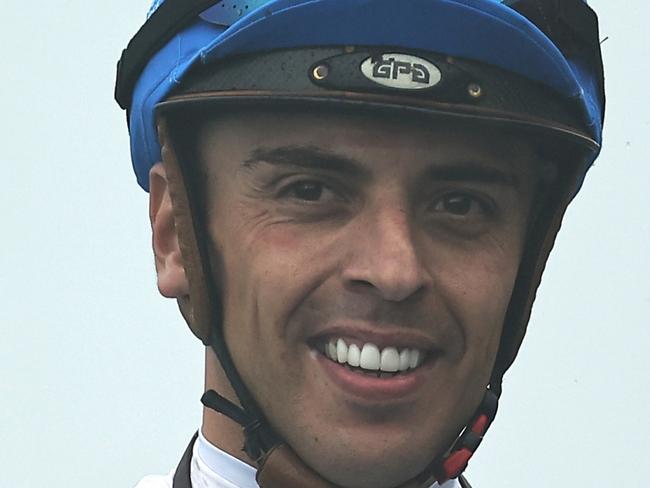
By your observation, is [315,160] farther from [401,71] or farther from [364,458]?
[364,458]

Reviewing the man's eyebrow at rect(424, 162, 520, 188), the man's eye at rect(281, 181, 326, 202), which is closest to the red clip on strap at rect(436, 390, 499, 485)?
the man's eyebrow at rect(424, 162, 520, 188)

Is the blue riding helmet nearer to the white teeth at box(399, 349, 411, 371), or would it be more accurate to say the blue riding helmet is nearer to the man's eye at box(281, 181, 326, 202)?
the man's eye at box(281, 181, 326, 202)

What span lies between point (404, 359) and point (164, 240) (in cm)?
56

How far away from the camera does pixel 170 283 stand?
3047 millimetres

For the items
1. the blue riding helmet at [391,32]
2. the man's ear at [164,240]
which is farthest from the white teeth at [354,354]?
the blue riding helmet at [391,32]

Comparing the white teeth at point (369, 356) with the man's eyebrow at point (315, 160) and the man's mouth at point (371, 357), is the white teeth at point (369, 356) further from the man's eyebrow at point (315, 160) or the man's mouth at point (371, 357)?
the man's eyebrow at point (315, 160)

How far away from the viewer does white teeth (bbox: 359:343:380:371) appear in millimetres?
2770

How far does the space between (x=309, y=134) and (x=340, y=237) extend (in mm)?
185

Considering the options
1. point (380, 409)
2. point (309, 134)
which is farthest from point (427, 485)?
point (309, 134)

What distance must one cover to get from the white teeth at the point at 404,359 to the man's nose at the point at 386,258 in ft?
0.38

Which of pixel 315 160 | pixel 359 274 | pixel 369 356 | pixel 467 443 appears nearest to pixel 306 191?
pixel 315 160

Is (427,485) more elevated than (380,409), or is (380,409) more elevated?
(380,409)

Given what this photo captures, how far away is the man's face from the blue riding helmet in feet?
0.42

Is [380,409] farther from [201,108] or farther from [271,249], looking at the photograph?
[201,108]
